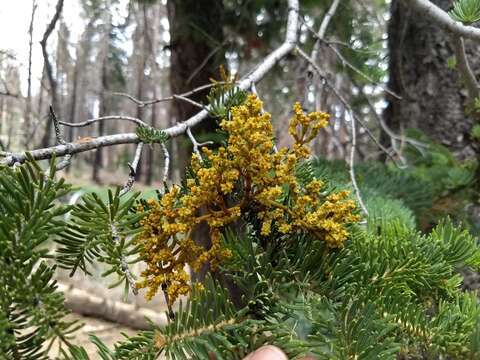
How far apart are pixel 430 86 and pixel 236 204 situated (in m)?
1.87

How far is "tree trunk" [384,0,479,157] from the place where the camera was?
198 cm

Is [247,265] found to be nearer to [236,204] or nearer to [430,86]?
[236,204]

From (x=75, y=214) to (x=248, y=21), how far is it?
2.34 meters

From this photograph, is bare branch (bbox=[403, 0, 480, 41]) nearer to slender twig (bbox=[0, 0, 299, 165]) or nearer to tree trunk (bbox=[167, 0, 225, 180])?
slender twig (bbox=[0, 0, 299, 165])

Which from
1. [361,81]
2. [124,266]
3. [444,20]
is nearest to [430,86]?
[361,81]

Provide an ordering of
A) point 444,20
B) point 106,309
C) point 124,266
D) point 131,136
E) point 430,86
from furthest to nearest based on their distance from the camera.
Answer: point 106,309 < point 430,86 < point 444,20 < point 131,136 < point 124,266

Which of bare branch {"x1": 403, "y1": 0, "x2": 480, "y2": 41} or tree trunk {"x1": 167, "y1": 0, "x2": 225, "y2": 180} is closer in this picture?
bare branch {"x1": 403, "y1": 0, "x2": 480, "y2": 41}

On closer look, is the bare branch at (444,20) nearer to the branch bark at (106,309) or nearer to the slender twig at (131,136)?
the slender twig at (131,136)

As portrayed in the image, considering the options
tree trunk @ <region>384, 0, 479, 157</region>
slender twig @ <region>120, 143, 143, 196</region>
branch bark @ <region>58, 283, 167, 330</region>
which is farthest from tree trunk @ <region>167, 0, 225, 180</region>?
branch bark @ <region>58, 283, 167, 330</region>

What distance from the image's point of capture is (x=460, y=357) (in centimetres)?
46

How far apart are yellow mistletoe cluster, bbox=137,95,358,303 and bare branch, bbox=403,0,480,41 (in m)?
0.51

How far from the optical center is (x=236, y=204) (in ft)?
1.76

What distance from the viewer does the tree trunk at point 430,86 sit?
6.49 feet

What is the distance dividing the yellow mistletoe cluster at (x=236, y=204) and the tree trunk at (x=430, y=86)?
1.70 meters
